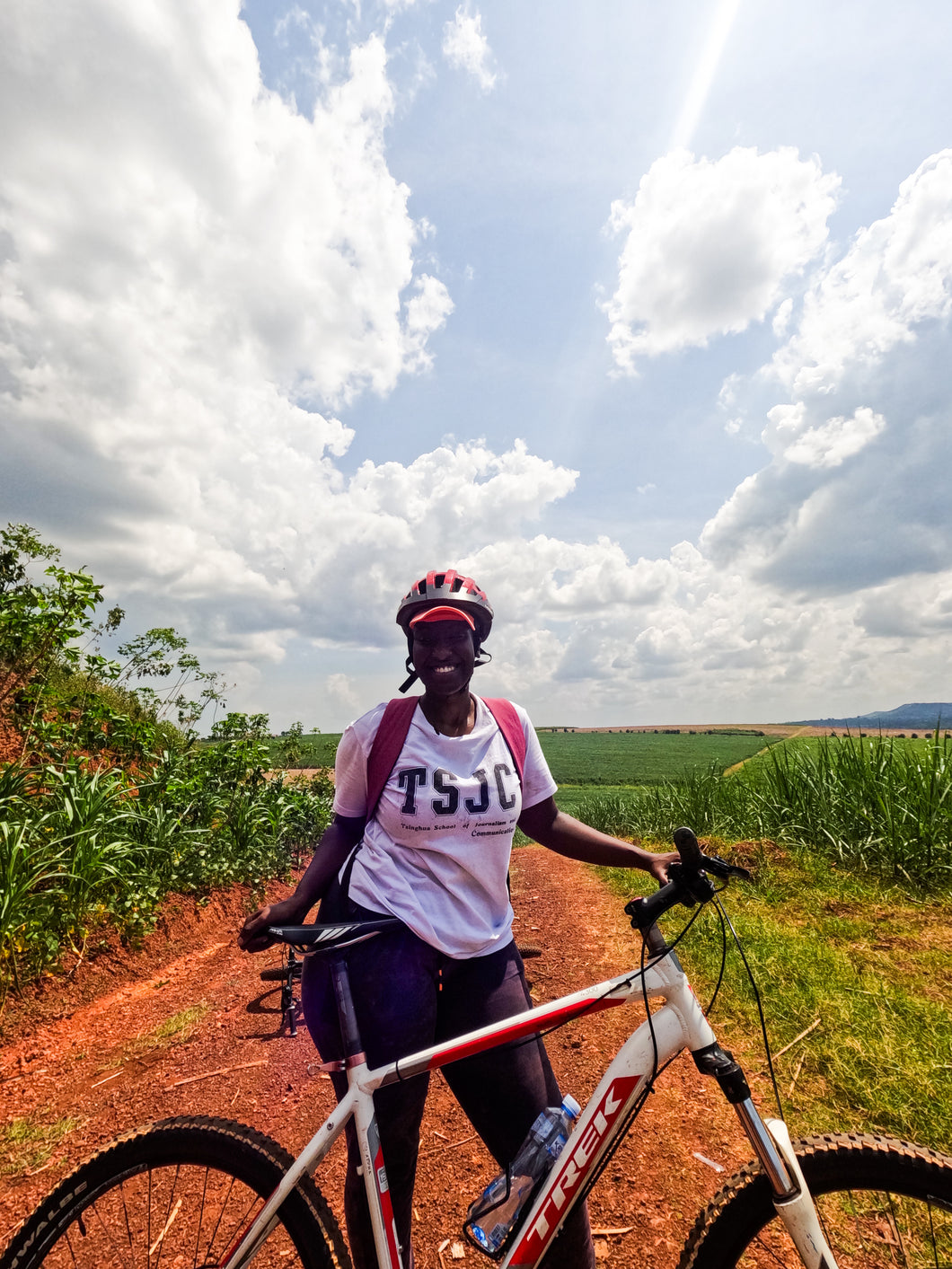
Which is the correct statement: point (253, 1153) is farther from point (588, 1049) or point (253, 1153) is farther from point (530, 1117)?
point (588, 1049)

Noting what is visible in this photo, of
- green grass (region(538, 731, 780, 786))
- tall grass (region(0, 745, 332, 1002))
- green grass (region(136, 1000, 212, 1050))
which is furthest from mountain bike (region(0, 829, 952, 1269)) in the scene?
green grass (region(538, 731, 780, 786))

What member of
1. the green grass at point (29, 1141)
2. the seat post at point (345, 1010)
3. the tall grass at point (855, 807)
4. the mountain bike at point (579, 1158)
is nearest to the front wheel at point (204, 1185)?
the mountain bike at point (579, 1158)

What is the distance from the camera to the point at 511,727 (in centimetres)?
250

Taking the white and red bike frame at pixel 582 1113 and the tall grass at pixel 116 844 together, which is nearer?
the white and red bike frame at pixel 582 1113

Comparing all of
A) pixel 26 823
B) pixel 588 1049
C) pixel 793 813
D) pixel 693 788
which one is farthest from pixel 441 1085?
pixel 693 788

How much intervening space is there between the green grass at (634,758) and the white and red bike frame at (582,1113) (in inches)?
960

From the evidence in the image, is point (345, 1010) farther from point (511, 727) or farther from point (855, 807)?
A: point (855, 807)

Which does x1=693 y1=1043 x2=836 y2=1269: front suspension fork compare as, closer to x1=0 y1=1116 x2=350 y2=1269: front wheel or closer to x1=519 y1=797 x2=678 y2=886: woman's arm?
x1=519 y1=797 x2=678 y2=886: woman's arm

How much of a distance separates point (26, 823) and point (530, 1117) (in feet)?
17.1

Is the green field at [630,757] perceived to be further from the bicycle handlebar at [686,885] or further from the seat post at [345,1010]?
the bicycle handlebar at [686,885]

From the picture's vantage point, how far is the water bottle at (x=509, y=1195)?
180cm

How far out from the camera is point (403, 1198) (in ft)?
6.36

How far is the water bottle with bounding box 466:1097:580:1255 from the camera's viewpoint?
5.90 feet

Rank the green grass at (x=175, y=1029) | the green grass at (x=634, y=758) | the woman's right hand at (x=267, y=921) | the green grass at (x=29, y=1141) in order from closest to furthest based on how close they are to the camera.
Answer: the woman's right hand at (x=267, y=921), the green grass at (x=29, y=1141), the green grass at (x=175, y=1029), the green grass at (x=634, y=758)
